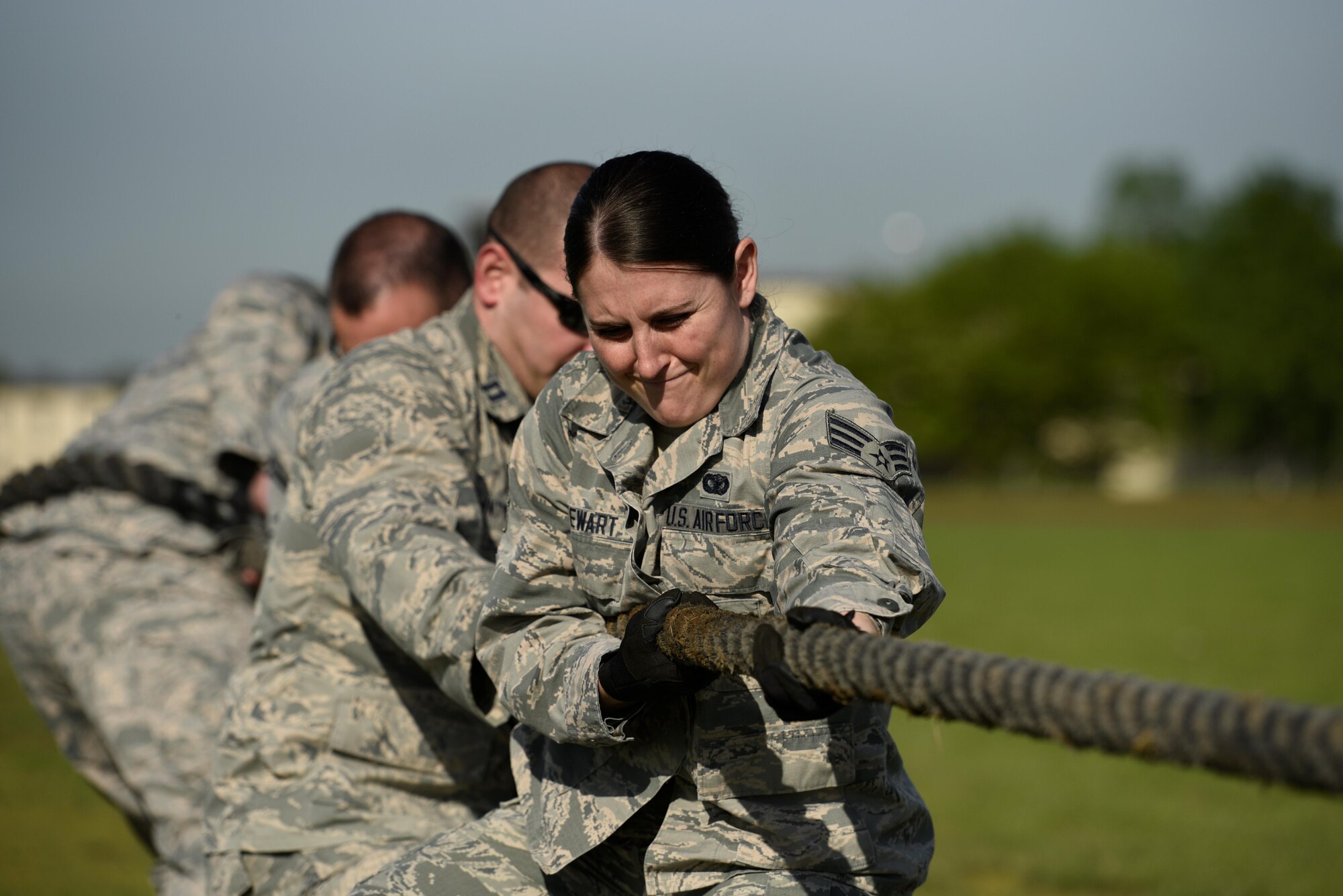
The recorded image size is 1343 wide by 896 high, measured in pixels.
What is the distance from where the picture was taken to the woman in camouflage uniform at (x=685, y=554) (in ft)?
9.69

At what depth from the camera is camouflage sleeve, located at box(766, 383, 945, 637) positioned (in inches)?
104

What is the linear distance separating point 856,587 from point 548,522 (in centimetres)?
107

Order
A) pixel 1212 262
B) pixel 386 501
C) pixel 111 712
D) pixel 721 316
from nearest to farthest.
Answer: pixel 721 316 → pixel 386 501 → pixel 111 712 → pixel 1212 262

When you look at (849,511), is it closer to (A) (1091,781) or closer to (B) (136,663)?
(B) (136,663)

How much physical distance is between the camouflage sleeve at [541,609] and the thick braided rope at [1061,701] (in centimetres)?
54

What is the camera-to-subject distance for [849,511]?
2760 mm

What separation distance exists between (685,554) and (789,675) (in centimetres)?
81

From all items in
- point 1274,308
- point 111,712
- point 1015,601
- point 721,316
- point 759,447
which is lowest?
point 111,712

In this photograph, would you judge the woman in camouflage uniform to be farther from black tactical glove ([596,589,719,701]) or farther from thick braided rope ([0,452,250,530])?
thick braided rope ([0,452,250,530])

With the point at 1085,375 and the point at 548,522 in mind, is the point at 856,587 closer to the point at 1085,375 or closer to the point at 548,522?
the point at 548,522

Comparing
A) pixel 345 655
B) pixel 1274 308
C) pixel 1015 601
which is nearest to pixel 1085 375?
pixel 1274 308

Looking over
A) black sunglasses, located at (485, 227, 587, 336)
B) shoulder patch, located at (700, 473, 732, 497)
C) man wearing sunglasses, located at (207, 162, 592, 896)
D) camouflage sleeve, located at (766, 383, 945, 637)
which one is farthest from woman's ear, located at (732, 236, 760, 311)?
black sunglasses, located at (485, 227, 587, 336)

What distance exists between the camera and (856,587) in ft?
8.52

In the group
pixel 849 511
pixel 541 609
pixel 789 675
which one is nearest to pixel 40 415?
pixel 541 609
